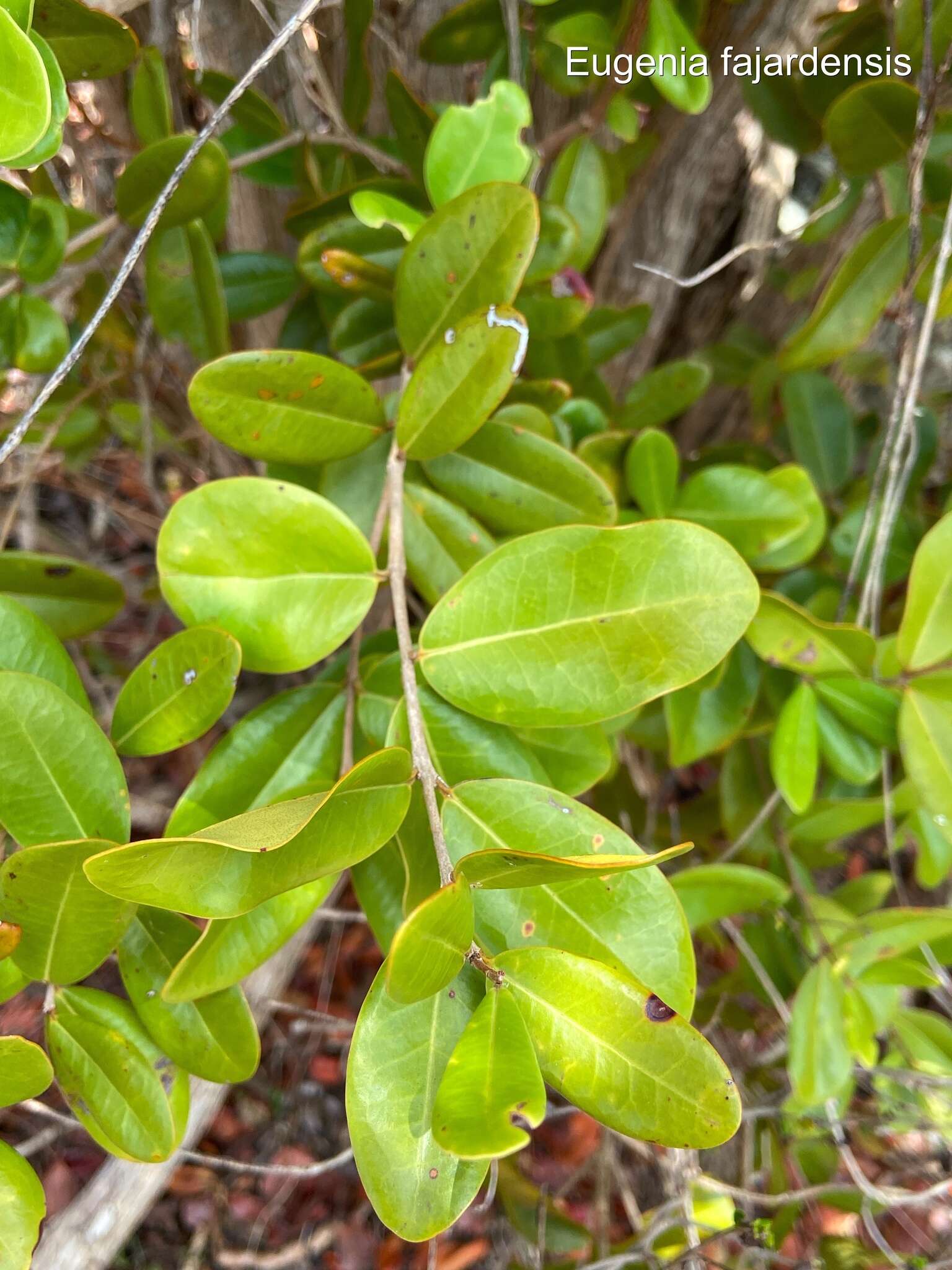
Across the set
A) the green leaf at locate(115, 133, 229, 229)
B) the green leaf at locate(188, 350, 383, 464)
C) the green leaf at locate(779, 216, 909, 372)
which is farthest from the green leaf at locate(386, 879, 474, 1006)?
the green leaf at locate(779, 216, 909, 372)

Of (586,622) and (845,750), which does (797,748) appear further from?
(586,622)

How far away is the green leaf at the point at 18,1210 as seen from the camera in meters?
0.44

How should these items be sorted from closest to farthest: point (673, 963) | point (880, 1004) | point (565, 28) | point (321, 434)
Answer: point (673, 963), point (321, 434), point (565, 28), point (880, 1004)

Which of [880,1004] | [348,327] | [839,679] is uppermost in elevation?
[348,327]

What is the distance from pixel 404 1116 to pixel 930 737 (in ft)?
1.78

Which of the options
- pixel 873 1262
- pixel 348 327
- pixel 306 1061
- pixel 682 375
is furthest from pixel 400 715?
pixel 306 1061

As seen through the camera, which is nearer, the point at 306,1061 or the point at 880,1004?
the point at 880,1004

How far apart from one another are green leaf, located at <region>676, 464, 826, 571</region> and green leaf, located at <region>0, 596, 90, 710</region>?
1.92ft

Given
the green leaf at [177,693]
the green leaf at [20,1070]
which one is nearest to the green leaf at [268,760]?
the green leaf at [177,693]

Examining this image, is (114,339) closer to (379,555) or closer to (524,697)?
(379,555)

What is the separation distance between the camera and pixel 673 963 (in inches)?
18.9

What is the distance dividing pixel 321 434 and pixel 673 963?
1.46 feet

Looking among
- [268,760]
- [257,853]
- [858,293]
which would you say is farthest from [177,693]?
[858,293]

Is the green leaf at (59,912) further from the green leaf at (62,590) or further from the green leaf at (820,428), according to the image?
the green leaf at (820,428)
